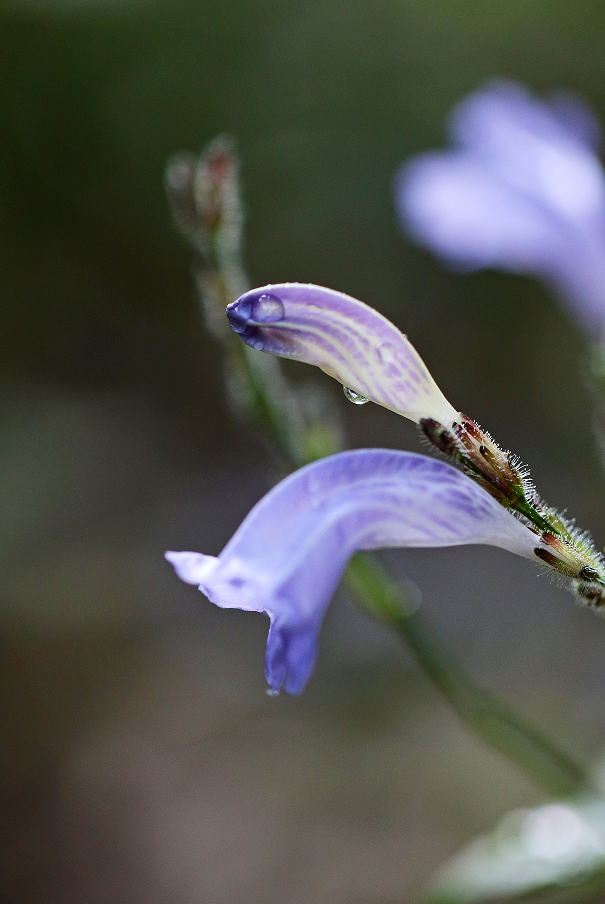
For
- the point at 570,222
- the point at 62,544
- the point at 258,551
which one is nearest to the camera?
the point at 258,551

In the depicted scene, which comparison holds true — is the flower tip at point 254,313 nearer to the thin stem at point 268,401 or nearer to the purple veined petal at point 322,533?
the purple veined petal at point 322,533

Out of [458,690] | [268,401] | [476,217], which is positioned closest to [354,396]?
[268,401]

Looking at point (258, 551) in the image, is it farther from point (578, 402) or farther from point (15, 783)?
point (578, 402)

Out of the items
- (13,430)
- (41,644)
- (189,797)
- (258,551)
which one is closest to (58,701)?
(41,644)

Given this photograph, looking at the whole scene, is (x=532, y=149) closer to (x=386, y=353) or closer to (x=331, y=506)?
(x=386, y=353)

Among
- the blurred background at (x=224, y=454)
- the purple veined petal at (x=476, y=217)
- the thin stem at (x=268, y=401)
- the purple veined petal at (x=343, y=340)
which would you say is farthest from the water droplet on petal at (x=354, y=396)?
the blurred background at (x=224, y=454)

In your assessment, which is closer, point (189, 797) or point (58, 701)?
point (189, 797)

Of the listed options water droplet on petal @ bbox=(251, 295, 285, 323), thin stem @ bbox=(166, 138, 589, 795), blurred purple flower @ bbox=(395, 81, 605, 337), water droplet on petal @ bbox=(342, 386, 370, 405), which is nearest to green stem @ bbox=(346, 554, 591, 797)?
thin stem @ bbox=(166, 138, 589, 795)
